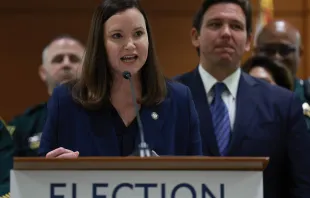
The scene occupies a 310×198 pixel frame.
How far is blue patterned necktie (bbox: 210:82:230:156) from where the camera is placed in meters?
2.96

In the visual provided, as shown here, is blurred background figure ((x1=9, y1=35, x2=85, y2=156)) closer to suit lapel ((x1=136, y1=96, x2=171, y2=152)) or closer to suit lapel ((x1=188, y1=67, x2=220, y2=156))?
suit lapel ((x1=188, y1=67, x2=220, y2=156))

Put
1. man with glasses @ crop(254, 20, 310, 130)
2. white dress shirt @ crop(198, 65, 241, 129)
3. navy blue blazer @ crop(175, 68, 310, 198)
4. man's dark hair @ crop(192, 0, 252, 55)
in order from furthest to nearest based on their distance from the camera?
man with glasses @ crop(254, 20, 310, 130)
man's dark hair @ crop(192, 0, 252, 55)
white dress shirt @ crop(198, 65, 241, 129)
navy blue blazer @ crop(175, 68, 310, 198)

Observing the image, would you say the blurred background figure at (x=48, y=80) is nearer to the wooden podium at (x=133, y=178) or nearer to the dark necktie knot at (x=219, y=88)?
the dark necktie knot at (x=219, y=88)

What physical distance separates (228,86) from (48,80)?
1.70 m

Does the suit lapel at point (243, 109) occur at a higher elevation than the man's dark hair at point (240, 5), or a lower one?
lower

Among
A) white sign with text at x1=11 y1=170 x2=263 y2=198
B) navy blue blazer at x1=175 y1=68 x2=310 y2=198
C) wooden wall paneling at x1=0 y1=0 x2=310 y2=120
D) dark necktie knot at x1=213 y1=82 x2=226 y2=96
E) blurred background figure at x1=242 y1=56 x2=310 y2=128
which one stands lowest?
white sign with text at x1=11 y1=170 x2=263 y2=198

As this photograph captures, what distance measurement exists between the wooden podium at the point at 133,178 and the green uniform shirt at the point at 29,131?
2.28 meters

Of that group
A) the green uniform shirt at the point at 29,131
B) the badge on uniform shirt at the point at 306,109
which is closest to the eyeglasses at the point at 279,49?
the badge on uniform shirt at the point at 306,109

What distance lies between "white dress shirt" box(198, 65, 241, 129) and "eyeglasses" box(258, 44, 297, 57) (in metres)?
1.26

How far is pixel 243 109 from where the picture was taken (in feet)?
9.82

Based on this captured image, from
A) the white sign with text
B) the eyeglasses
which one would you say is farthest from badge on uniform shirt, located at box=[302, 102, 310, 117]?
the white sign with text

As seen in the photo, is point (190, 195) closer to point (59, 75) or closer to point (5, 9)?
point (59, 75)

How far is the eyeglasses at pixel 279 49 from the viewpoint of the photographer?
14.3 ft

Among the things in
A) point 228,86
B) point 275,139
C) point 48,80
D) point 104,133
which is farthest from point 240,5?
point 48,80
